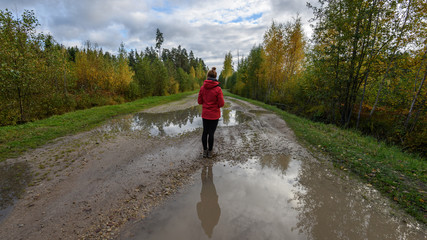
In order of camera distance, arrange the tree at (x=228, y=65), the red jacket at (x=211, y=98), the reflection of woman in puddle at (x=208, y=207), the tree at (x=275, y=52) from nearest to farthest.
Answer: the reflection of woman in puddle at (x=208, y=207) → the red jacket at (x=211, y=98) → the tree at (x=275, y=52) → the tree at (x=228, y=65)

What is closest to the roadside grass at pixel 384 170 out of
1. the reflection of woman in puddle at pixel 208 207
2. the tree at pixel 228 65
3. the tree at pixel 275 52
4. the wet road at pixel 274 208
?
the wet road at pixel 274 208

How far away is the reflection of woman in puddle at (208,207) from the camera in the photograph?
101 inches

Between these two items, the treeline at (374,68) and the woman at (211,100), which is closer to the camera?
the woman at (211,100)

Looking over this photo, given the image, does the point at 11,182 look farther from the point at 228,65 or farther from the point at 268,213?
the point at 228,65

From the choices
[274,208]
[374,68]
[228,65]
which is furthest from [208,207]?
[228,65]

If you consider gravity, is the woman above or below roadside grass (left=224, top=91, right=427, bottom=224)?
above

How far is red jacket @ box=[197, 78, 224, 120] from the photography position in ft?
15.8

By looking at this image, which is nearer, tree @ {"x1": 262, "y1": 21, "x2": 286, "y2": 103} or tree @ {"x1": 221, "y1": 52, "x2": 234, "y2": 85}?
tree @ {"x1": 262, "y1": 21, "x2": 286, "y2": 103}

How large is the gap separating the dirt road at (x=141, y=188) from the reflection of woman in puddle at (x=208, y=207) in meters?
0.28

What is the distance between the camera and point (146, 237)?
233cm

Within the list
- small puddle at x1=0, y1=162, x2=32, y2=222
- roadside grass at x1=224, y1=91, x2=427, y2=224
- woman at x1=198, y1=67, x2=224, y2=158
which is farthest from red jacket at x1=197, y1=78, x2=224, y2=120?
small puddle at x1=0, y1=162, x2=32, y2=222

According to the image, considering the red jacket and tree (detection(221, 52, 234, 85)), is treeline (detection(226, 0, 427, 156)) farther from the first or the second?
tree (detection(221, 52, 234, 85))

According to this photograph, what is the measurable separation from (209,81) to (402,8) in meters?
11.2

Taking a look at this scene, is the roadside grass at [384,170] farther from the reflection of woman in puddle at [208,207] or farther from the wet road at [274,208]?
the reflection of woman in puddle at [208,207]
